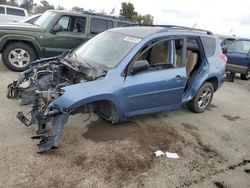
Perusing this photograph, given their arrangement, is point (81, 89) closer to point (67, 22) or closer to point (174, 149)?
point (174, 149)

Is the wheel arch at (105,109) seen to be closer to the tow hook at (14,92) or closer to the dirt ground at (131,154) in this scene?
the dirt ground at (131,154)

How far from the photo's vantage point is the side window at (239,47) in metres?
11.6

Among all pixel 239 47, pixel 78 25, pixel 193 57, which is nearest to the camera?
pixel 193 57

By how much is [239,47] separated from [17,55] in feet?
27.4

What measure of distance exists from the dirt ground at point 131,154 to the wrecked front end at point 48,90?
24 centimetres

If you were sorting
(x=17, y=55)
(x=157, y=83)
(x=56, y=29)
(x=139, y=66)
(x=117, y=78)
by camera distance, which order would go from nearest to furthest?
1. (x=117, y=78)
2. (x=139, y=66)
3. (x=157, y=83)
4. (x=17, y=55)
5. (x=56, y=29)

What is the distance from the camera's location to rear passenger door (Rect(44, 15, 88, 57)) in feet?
28.2

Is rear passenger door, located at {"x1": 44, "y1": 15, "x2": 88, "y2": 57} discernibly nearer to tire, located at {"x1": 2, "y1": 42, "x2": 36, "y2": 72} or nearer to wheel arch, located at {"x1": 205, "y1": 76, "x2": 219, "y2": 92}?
tire, located at {"x1": 2, "y1": 42, "x2": 36, "y2": 72}

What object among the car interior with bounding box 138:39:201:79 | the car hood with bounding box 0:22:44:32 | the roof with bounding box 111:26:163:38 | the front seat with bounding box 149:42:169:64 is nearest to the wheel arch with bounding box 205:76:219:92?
the car interior with bounding box 138:39:201:79

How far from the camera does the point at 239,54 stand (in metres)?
11.4

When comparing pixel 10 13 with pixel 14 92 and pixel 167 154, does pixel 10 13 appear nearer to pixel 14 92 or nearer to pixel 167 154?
pixel 14 92

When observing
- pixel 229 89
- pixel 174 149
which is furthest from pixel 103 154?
pixel 229 89

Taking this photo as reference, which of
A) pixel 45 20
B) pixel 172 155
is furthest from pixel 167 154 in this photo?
pixel 45 20

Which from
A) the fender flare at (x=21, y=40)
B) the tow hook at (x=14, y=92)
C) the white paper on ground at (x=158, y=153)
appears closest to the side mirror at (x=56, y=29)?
the fender flare at (x=21, y=40)
